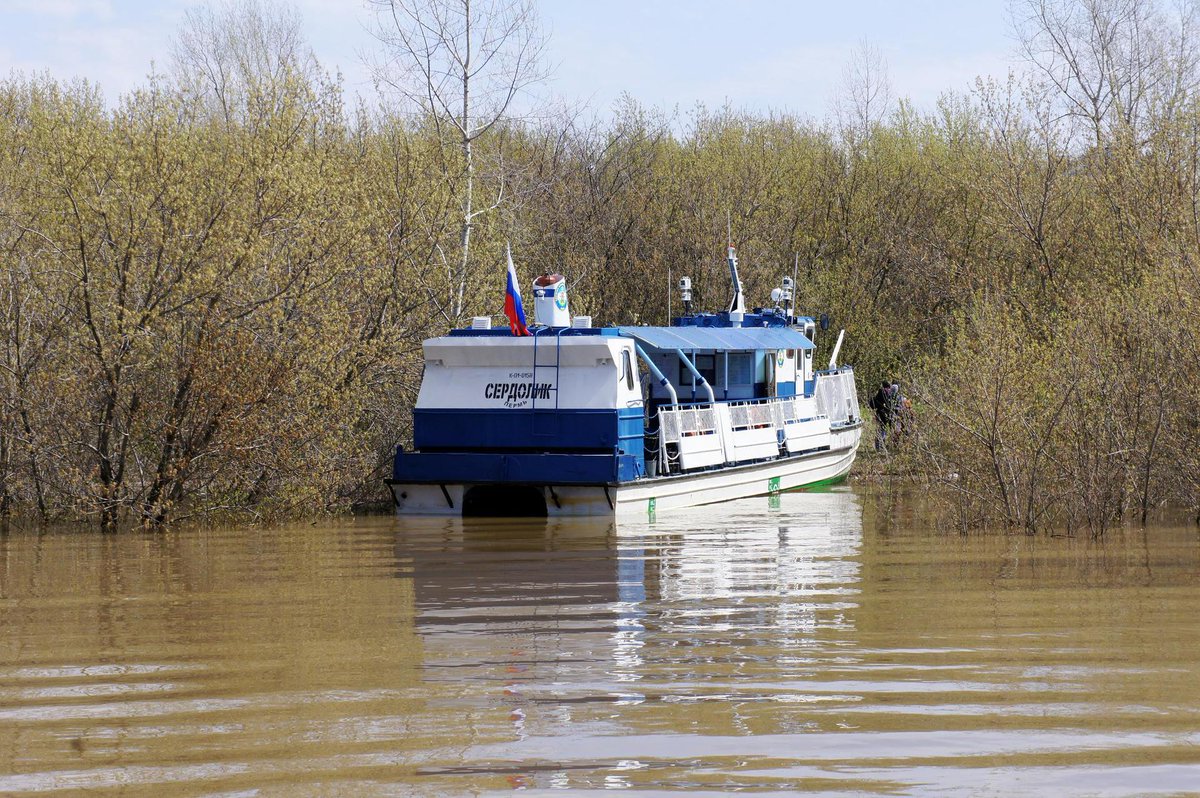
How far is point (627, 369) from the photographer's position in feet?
70.9

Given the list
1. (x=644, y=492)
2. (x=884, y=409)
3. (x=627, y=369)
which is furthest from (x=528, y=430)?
(x=884, y=409)

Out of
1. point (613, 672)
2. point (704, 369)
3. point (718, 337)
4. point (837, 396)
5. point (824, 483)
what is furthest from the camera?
point (837, 396)

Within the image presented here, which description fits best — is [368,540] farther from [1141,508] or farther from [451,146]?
[451,146]

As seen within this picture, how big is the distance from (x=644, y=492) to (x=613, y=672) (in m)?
12.1

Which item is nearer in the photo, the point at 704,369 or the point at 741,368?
the point at 704,369

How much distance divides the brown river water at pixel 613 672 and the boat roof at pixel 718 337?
290 inches

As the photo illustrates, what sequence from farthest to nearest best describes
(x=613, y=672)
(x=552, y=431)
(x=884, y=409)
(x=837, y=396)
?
(x=837, y=396)
(x=884, y=409)
(x=552, y=431)
(x=613, y=672)

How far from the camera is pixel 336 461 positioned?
22453 millimetres

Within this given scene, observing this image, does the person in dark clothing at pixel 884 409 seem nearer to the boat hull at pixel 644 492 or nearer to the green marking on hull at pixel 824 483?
the green marking on hull at pixel 824 483

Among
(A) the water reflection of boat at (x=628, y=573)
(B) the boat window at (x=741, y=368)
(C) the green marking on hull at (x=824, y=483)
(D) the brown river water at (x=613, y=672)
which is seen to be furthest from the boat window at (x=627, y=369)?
(C) the green marking on hull at (x=824, y=483)

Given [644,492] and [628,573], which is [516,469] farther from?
[628,573]

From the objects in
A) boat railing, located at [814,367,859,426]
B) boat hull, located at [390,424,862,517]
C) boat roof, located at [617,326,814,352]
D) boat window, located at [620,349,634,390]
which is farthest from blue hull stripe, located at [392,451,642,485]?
boat railing, located at [814,367,859,426]

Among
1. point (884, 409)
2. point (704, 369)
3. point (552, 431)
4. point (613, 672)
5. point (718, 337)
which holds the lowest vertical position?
point (613, 672)

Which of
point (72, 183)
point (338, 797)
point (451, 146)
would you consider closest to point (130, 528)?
point (72, 183)
